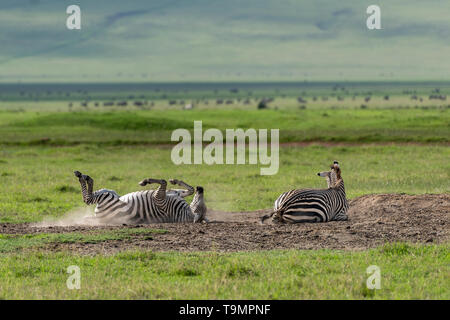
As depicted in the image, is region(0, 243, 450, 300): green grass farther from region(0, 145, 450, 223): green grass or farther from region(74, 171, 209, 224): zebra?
region(0, 145, 450, 223): green grass

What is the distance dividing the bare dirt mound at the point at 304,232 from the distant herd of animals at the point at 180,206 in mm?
328

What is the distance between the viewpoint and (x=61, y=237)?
1194cm

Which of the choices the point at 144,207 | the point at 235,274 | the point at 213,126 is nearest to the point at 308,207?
the point at 144,207

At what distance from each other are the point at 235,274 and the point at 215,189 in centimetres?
1118

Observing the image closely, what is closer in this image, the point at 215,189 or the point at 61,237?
the point at 61,237

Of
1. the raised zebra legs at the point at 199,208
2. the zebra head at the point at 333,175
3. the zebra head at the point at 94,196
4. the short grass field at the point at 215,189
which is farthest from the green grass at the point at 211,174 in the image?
the raised zebra legs at the point at 199,208

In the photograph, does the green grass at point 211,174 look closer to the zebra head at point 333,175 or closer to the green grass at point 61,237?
the zebra head at point 333,175

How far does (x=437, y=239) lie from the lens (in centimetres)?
1155

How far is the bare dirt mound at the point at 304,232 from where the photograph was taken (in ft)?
37.4

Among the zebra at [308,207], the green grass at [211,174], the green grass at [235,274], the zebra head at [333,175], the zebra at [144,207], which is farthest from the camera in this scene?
the green grass at [211,174]

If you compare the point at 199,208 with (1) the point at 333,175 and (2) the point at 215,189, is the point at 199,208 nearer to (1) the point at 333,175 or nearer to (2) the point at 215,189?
(1) the point at 333,175

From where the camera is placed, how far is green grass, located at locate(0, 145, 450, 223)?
712 inches
